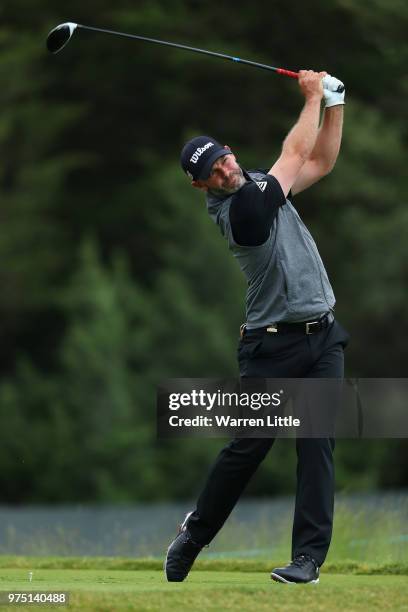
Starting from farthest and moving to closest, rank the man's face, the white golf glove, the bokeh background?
the bokeh background → the white golf glove → the man's face

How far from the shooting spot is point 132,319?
2509cm

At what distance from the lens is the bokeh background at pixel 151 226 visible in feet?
76.4

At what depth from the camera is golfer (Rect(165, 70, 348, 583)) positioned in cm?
583

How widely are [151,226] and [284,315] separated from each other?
22.4m

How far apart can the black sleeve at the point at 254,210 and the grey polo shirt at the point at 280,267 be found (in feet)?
0.07

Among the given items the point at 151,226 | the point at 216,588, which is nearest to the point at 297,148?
the point at 216,588

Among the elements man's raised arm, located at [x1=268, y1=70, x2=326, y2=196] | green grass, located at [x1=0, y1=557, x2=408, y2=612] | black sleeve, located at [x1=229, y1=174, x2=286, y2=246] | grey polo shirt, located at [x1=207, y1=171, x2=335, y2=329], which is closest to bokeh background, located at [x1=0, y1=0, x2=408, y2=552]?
green grass, located at [x1=0, y1=557, x2=408, y2=612]

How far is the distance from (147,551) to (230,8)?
2066 centimetres

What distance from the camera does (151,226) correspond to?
2817 cm

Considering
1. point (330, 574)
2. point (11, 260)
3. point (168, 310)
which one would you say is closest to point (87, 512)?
point (168, 310)

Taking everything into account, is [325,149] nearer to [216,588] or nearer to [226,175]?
[226,175]

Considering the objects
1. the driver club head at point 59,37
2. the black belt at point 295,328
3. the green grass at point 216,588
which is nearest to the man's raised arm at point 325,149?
the black belt at point 295,328

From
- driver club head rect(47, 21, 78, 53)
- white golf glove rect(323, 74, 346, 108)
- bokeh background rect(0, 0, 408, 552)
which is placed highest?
driver club head rect(47, 21, 78, 53)

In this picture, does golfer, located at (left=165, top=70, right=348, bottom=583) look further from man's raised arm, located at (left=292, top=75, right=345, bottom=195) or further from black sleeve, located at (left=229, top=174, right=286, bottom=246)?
man's raised arm, located at (left=292, top=75, right=345, bottom=195)
